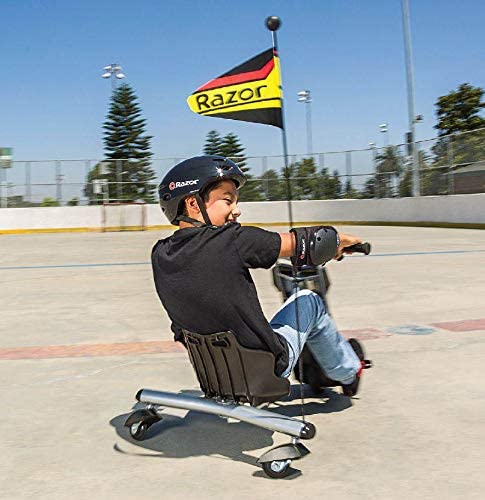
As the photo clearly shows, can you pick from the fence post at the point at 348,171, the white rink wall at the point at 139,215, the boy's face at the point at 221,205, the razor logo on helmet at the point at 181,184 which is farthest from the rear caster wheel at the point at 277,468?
the fence post at the point at 348,171

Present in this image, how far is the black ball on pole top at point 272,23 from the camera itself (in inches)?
124

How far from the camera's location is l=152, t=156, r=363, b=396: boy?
2619mm

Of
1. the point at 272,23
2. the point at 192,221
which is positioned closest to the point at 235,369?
the point at 192,221

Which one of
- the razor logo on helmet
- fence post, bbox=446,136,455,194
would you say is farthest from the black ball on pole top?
fence post, bbox=446,136,455,194

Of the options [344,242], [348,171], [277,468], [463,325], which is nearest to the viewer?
[277,468]

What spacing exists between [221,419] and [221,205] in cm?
114

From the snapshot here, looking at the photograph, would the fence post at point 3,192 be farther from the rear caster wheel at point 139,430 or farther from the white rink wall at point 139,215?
the rear caster wheel at point 139,430

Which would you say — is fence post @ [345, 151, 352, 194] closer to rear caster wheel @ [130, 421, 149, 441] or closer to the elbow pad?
rear caster wheel @ [130, 421, 149, 441]

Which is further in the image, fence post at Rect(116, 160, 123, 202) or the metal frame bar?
fence post at Rect(116, 160, 123, 202)

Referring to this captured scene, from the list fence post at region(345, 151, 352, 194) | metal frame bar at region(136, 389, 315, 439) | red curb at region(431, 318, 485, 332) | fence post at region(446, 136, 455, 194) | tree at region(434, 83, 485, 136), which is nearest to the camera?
metal frame bar at region(136, 389, 315, 439)

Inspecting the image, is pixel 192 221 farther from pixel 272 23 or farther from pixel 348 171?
pixel 348 171

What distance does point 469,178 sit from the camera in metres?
21.0

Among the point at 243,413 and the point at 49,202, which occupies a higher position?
the point at 49,202

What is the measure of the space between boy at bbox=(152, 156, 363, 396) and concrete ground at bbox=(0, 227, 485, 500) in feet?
1.58
